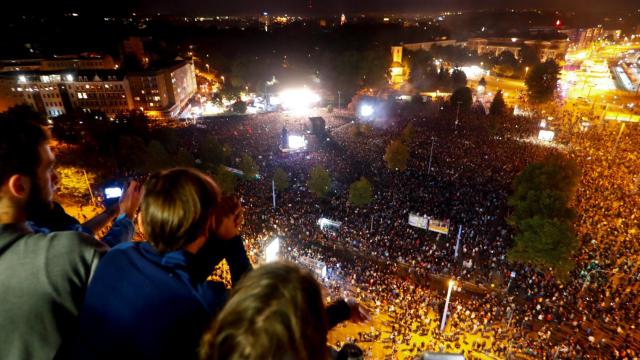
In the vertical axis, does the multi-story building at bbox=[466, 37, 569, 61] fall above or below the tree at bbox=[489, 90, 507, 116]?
above

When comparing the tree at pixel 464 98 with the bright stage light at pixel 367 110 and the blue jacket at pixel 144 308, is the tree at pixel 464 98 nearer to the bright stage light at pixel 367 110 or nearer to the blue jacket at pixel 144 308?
the bright stage light at pixel 367 110

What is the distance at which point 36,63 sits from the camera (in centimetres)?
5503

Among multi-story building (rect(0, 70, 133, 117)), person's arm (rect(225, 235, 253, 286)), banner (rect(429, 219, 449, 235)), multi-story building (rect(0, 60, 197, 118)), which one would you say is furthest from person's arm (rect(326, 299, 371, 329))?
multi-story building (rect(0, 70, 133, 117))

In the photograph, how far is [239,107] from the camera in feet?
170

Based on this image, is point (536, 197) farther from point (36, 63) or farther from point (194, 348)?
point (36, 63)

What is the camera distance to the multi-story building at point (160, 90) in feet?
Answer: 166

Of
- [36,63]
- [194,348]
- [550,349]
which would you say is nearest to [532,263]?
[550,349]

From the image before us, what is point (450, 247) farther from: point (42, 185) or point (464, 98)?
point (464, 98)

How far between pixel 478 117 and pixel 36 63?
215 feet

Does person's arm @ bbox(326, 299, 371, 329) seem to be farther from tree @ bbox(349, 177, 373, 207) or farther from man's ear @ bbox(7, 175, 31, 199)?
tree @ bbox(349, 177, 373, 207)

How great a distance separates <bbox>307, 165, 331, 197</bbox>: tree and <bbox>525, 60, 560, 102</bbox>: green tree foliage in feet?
134

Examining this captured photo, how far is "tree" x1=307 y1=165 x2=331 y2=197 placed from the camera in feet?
76.1

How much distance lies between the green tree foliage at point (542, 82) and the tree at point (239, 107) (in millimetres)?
41012

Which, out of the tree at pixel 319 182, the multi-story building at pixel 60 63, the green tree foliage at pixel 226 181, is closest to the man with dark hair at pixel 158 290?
the tree at pixel 319 182
